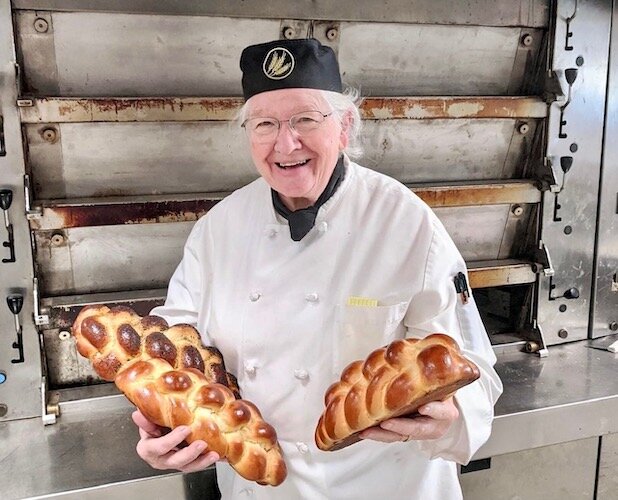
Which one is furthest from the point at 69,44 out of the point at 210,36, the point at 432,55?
the point at 432,55

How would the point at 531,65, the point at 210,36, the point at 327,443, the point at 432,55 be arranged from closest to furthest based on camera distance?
1. the point at 327,443
2. the point at 210,36
3. the point at 432,55
4. the point at 531,65

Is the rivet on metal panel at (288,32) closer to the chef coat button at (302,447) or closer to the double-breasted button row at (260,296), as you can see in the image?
the double-breasted button row at (260,296)

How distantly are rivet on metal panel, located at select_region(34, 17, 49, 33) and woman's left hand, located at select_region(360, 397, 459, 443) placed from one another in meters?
1.43

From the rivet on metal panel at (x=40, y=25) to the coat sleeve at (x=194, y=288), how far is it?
0.73 m

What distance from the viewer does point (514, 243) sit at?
2.44 meters

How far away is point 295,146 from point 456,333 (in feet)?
1.72

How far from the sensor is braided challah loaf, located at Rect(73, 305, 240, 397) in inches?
51.0

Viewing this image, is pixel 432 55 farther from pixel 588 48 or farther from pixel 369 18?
pixel 588 48

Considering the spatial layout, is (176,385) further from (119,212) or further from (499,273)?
(499,273)

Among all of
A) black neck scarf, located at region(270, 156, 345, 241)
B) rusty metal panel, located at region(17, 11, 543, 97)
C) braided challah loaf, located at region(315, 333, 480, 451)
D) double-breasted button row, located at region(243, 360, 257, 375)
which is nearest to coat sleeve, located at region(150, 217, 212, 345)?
double-breasted button row, located at region(243, 360, 257, 375)

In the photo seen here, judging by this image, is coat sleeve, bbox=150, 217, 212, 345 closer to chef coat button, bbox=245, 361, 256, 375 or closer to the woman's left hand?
chef coat button, bbox=245, 361, 256, 375

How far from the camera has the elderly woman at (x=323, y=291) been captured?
1.32 m

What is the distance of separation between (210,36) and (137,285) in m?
0.82

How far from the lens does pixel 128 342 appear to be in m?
1.30
